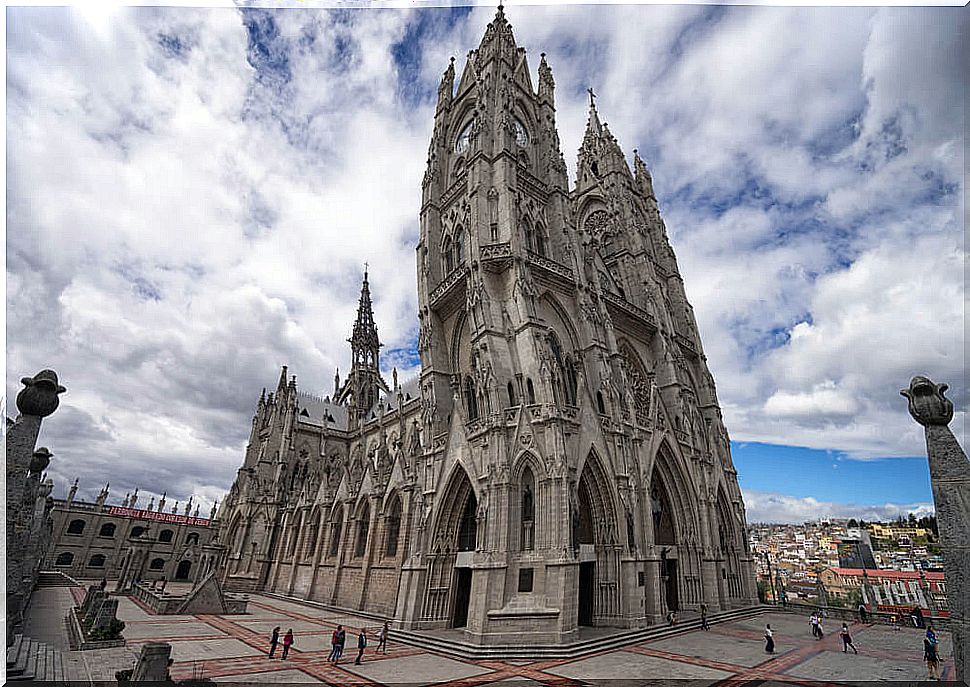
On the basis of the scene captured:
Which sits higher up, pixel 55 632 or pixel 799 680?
pixel 799 680

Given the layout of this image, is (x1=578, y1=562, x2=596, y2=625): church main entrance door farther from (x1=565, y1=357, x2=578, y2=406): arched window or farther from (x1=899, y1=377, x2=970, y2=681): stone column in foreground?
(x1=899, y1=377, x2=970, y2=681): stone column in foreground

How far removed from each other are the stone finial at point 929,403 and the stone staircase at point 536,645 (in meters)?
12.9

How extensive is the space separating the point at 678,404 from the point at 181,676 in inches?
1078

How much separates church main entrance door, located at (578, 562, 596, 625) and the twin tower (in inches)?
3.3

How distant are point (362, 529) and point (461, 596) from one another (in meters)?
11.2

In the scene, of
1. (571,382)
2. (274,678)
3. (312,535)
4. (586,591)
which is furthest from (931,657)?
(312,535)

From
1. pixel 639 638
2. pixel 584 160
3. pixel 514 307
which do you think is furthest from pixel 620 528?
pixel 584 160

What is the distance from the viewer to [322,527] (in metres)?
33.5

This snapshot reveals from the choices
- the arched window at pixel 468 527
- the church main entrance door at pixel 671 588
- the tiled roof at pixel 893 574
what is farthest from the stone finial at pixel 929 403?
the tiled roof at pixel 893 574

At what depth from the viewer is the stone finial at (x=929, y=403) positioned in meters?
8.52

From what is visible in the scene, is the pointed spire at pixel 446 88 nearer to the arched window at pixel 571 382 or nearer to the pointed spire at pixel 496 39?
the pointed spire at pixel 496 39

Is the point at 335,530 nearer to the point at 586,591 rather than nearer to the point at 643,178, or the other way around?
the point at 586,591

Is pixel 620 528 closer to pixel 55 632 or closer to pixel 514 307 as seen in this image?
pixel 514 307

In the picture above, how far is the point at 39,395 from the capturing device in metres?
9.26
